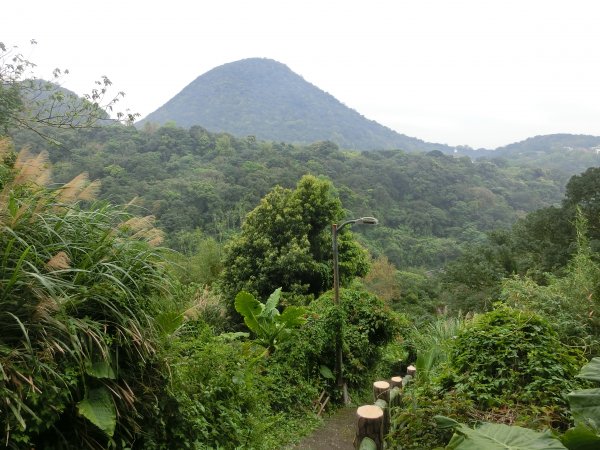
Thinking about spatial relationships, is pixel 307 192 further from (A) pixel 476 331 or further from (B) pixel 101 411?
(B) pixel 101 411

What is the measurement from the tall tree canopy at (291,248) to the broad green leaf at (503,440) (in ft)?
35.6

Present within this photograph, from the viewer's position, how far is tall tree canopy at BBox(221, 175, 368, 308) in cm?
1313

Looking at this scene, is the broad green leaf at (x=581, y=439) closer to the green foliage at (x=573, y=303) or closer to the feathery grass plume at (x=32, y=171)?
the green foliage at (x=573, y=303)

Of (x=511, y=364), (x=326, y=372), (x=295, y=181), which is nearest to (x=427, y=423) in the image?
(x=511, y=364)

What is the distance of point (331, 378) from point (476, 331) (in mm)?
5195

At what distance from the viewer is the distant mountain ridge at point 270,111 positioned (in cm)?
11581

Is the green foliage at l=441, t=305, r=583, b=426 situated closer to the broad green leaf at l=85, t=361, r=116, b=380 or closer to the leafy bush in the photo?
the leafy bush

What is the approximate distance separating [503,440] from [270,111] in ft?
436

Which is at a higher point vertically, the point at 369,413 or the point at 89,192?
the point at 89,192

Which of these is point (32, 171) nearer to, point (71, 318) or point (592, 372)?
point (71, 318)

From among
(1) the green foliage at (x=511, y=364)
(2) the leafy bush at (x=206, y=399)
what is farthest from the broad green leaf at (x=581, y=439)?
(2) the leafy bush at (x=206, y=399)

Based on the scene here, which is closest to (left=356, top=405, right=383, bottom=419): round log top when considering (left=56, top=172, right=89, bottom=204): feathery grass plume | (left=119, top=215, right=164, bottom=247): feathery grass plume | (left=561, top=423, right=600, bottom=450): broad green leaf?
(left=119, top=215, right=164, bottom=247): feathery grass plume

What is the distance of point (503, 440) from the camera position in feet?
5.79

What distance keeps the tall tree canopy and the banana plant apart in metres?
4.35
